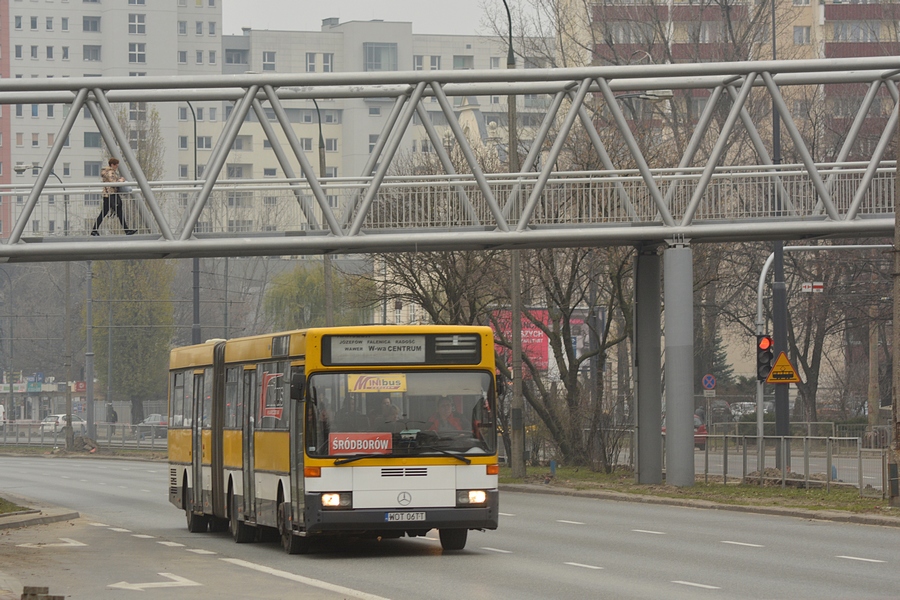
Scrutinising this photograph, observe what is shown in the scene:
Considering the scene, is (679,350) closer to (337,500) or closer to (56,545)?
(56,545)

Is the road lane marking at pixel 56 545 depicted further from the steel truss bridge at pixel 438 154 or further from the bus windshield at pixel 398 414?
the steel truss bridge at pixel 438 154

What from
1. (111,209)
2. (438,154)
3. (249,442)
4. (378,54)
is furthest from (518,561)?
(378,54)

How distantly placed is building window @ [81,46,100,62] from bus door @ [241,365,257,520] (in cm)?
11579

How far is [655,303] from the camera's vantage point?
31000mm

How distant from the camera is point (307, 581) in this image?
1509 centimetres

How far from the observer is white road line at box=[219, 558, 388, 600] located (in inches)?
538

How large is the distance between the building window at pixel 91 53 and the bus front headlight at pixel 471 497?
11948 cm

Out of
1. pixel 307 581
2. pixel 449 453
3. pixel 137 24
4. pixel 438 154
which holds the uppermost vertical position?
pixel 137 24

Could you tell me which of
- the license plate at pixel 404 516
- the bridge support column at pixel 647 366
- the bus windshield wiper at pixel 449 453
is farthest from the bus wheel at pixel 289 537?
the bridge support column at pixel 647 366

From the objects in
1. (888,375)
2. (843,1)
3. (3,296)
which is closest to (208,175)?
(888,375)

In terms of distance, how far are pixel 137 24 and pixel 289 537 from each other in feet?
380

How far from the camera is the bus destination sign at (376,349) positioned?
17766 millimetres

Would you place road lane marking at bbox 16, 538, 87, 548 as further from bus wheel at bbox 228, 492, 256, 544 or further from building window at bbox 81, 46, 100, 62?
building window at bbox 81, 46, 100, 62

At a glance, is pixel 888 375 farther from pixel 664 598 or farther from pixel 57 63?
pixel 57 63
